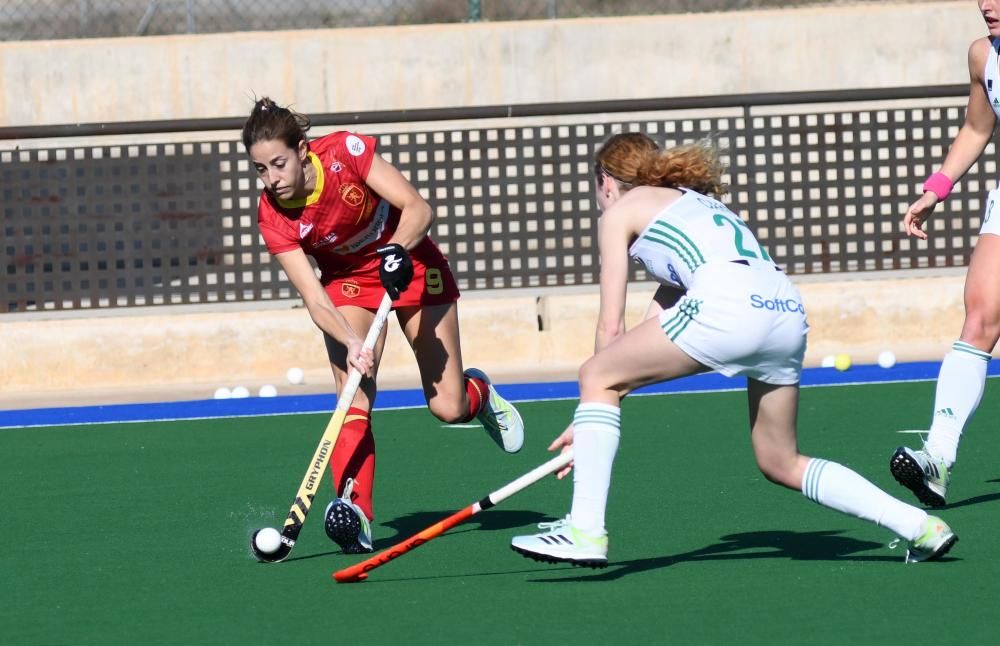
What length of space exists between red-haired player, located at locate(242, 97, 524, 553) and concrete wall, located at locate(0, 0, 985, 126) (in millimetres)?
10198

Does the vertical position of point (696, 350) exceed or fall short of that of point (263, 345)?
it exceeds it

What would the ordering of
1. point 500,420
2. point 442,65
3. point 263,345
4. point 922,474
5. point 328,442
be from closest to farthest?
point 328,442 → point 922,474 → point 500,420 → point 263,345 → point 442,65

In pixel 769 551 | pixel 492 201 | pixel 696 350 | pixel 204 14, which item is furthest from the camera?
pixel 204 14

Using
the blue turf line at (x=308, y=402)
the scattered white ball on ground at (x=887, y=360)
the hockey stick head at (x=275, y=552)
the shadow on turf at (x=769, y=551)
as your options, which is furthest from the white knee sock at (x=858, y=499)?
the scattered white ball on ground at (x=887, y=360)

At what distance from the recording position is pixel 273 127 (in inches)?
222

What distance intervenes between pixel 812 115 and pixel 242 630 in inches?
375

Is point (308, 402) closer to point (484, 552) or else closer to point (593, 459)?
point (484, 552)

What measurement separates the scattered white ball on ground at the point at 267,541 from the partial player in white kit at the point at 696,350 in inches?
34.9

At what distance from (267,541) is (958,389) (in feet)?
8.04

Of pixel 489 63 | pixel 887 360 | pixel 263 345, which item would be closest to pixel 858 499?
pixel 887 360

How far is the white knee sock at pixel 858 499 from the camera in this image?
4883 mm

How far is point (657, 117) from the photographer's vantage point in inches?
652

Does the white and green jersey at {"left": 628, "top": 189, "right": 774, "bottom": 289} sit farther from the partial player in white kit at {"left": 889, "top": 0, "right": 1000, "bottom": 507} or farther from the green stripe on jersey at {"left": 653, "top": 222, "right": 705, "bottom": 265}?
the partial player in white kit at {"left": 889, "top": 0, "right": 1000, "bottom": 507}

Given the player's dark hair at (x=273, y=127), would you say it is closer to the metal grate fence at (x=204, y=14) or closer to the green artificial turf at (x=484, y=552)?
the green artificial turf at (x=484, y=552)
